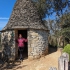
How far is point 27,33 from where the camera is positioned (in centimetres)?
1216

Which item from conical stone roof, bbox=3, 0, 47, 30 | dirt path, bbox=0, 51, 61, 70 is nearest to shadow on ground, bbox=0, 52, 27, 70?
dirt path, bbox=0, 51, 61, 70

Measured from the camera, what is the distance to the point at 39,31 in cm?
1238

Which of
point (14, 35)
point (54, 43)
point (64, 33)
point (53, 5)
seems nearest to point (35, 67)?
point (14, 35)

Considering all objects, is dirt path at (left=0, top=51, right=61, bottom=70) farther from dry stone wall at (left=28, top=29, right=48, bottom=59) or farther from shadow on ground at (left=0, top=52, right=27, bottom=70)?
dry stone wall at (left=28, top=29, right=48, bottom=59)

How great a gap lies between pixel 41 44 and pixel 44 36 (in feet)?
2.37

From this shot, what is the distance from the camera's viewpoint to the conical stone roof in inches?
486

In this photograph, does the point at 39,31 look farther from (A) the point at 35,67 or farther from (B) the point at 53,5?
(B) the point at 53,5

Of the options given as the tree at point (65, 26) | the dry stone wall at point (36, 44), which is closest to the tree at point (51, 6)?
the tree at point (65, 26)

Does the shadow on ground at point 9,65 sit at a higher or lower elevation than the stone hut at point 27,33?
lower

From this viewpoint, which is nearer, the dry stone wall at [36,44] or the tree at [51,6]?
the dry stone wall at [36,44]

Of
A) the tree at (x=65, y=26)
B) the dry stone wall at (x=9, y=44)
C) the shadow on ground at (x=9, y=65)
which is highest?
the tree at (x=65, y=26)

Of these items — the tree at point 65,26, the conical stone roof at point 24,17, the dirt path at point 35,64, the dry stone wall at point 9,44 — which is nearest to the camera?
the dirt path at point 35,64

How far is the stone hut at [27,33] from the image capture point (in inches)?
475

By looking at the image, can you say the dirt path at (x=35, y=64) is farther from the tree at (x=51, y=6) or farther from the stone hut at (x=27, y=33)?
the tree at (x=51, y=6)
